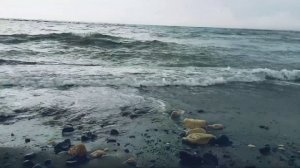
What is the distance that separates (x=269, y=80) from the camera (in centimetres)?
1390

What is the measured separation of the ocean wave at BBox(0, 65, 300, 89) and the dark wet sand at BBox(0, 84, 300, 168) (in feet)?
4.75

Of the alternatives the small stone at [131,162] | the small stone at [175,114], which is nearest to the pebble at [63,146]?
the small stone at [131,162]

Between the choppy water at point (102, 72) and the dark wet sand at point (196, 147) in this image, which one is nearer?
the dark wet sand at point (196, 147)

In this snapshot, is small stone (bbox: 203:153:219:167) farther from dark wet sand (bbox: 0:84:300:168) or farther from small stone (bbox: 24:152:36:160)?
small stone (bbox: 24:152:36:160)

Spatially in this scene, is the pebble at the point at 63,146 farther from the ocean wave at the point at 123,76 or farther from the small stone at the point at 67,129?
the ocean wave at the point at 123,76

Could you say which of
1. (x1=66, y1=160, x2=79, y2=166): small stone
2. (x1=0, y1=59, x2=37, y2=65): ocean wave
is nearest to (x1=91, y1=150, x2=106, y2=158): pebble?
(x1=66, y1=160, x2=79, y2=166): small stone

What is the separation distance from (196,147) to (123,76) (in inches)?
271

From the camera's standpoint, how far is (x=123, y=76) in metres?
12.7

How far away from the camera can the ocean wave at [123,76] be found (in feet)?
36.9

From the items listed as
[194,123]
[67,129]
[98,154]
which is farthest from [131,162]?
[194,123]

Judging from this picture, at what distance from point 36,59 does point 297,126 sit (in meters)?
12.9

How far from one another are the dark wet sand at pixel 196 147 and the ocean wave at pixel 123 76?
1448 millimetres

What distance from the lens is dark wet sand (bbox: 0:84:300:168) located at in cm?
572

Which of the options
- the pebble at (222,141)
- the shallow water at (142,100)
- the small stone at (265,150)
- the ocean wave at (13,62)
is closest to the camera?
the small stone at (265,150)
